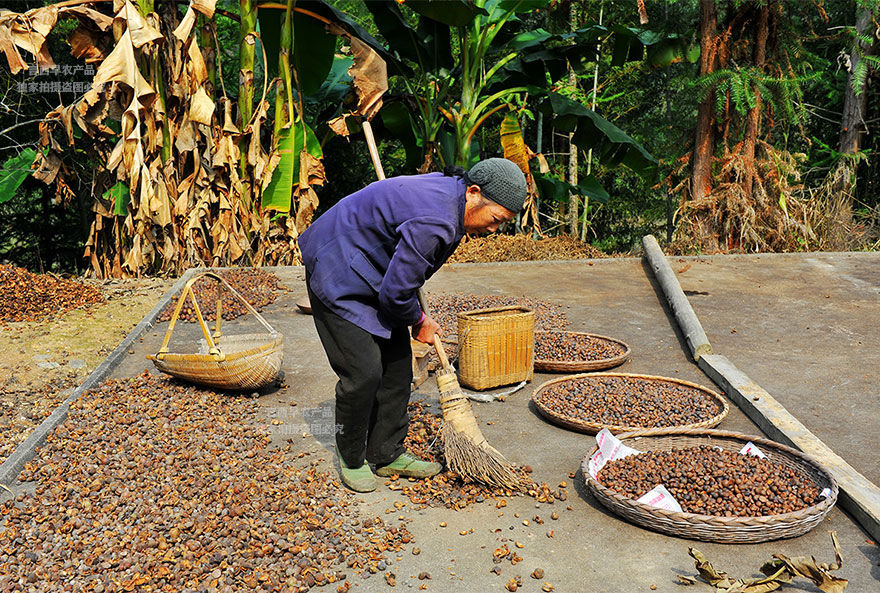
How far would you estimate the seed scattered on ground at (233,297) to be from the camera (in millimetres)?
6109

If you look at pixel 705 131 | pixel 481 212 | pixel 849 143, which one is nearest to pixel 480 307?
pixel 481 212

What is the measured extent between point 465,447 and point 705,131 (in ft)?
22.6

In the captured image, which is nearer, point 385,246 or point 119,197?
point 385,246

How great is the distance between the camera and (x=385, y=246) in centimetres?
302

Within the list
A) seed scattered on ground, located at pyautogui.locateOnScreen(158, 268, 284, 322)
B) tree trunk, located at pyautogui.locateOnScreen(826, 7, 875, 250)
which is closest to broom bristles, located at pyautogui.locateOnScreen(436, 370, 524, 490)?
seed scattered on ground, located at pyautogui.locateOnScreen(158, 268, 284, 322)

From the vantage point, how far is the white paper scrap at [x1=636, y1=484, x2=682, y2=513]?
2.83 m

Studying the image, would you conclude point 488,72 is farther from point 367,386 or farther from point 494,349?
point 367,386

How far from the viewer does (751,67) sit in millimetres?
8477

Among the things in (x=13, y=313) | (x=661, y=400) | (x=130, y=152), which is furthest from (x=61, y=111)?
(x=661, y=400)

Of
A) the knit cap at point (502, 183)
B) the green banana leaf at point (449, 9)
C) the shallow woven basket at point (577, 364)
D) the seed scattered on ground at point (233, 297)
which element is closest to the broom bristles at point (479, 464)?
the knit cap at point (502, 183)

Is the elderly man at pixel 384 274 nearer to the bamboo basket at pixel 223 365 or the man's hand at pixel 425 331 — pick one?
the man's hand at pixel 425 331

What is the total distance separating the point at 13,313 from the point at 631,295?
5498 mm

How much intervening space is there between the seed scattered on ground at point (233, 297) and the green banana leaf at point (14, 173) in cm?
311

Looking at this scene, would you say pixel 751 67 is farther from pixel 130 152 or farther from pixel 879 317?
pixel 130 152
